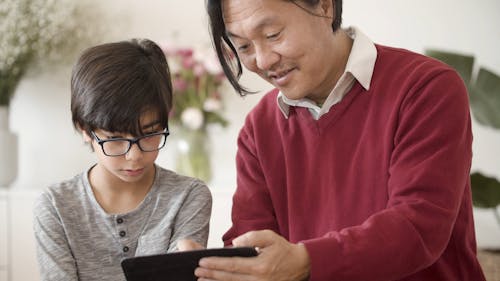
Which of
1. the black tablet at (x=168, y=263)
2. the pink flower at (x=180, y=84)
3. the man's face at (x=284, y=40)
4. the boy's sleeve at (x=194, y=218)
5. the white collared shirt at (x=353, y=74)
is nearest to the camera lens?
the black tablet at (x=168, y=263)

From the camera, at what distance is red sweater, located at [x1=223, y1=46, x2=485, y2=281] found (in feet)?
4.08

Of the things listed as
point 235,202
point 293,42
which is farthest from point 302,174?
point 293,42

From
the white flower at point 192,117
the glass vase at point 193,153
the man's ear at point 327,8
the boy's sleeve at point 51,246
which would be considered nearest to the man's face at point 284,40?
the man's ear at point 327,8

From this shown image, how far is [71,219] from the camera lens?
Result: 1611mm

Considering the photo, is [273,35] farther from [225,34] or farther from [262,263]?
[262,263]

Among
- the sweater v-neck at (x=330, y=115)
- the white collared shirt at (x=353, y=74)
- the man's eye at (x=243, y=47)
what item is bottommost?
the sweater v-neck at (x=330, y=115)

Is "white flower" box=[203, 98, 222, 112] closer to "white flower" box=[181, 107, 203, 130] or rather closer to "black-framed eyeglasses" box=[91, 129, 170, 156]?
"white flower" box=[181, 107, 203, 130]

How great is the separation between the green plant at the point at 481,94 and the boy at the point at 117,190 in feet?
5.27

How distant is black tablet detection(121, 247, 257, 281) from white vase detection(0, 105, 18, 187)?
6.58ft

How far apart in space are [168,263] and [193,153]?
1.85 m

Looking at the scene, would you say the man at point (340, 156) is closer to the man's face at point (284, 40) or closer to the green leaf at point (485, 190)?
the man's face at point (284, 40)

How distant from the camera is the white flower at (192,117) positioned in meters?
2.90

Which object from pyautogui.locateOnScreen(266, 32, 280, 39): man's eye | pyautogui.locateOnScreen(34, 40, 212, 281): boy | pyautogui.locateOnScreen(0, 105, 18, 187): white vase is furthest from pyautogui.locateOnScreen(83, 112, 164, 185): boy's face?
pyautogui.locateOnScreen(0, 105, 18, 187): white vase

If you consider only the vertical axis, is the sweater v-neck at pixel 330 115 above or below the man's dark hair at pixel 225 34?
below
